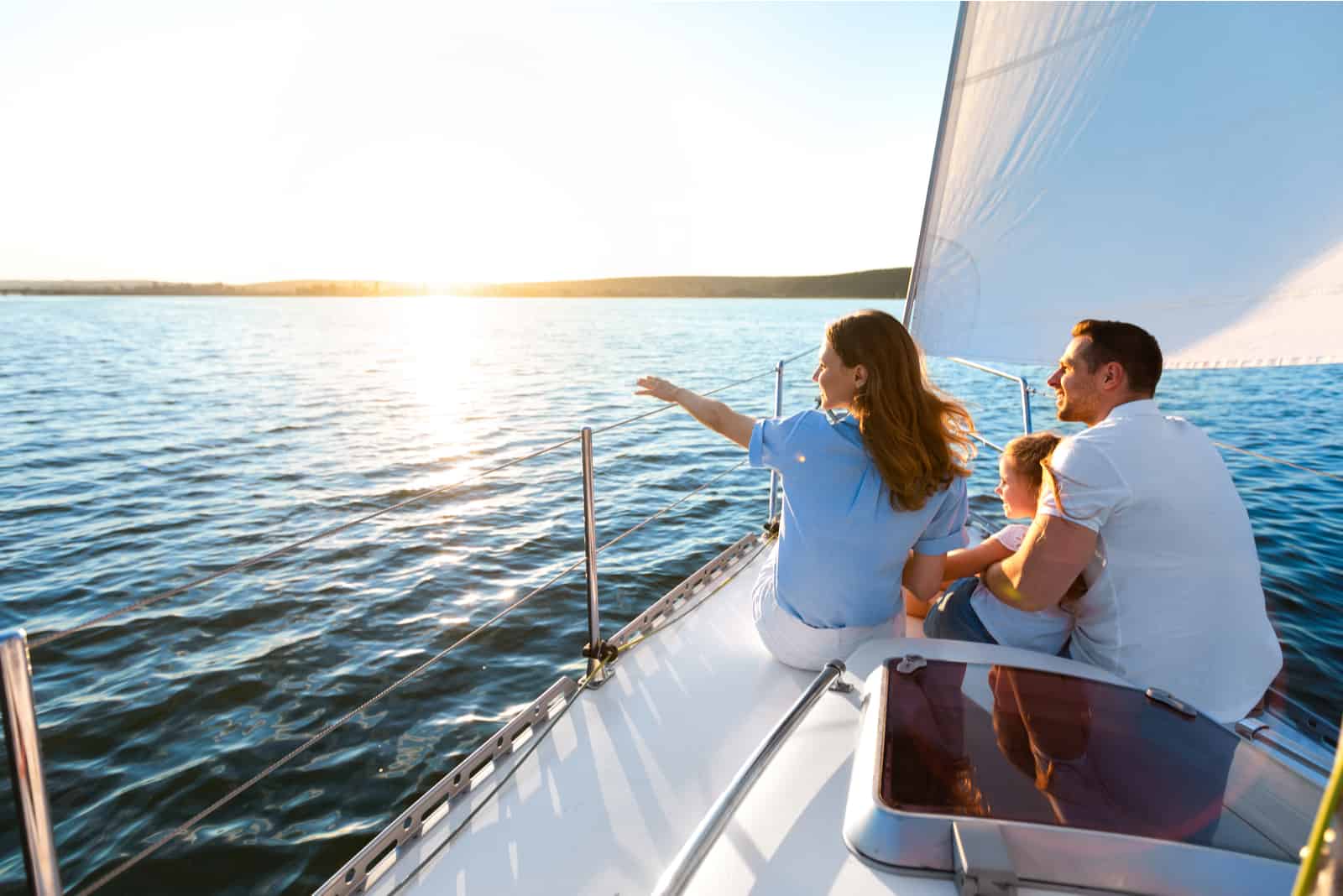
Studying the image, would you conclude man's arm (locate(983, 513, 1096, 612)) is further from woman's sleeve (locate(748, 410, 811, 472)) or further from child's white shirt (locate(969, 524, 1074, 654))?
woman's sleeve (locate(748, 410, 811, 472))

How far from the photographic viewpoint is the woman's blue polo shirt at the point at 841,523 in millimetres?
1777

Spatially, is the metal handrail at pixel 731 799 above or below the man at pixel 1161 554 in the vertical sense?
below

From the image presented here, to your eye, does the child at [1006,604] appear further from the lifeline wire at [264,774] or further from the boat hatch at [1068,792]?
the lifeline wire at [264,774]

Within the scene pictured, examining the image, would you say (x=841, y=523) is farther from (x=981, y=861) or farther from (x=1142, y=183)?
(x=1142, y=183)

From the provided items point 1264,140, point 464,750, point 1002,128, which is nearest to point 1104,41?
point 1002,128

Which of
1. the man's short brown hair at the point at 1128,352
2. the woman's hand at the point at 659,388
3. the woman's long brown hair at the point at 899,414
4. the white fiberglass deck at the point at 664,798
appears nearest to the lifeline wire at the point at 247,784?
the white fiberglass deck at the point at 664,798

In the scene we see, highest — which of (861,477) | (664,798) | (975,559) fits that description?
(861,477)

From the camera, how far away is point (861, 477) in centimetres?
177

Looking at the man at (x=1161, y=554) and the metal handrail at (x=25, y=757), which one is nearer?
the metal handrail at (x=25, y=757)

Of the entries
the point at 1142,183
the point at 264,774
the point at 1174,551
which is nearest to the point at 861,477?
the point at 1174,551

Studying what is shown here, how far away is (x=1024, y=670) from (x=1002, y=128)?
2.03 metres

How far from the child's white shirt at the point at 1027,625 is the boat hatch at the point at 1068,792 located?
1.56 feet

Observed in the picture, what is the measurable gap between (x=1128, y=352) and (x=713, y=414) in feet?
3.16

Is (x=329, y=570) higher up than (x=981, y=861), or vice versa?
(x=981, y=861)
